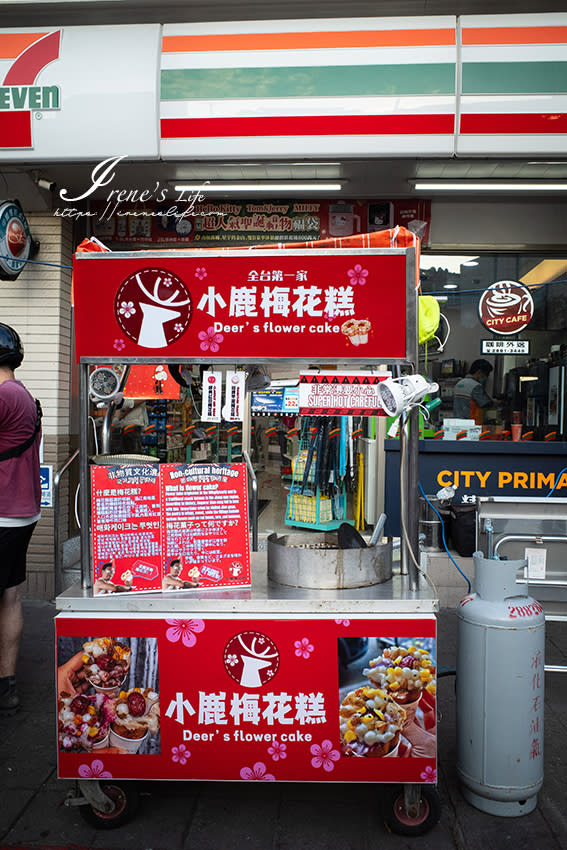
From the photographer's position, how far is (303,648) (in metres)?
2.74

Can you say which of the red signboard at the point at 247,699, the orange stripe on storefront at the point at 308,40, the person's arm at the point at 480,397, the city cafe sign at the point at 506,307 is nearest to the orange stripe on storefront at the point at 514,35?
the orange stripe on storefront at the point at 308,40

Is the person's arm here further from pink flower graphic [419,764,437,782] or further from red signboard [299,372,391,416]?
pink flower graphic [419,764,437,782]

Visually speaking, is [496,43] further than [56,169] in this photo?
No

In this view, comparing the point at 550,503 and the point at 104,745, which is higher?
the point at 550,503

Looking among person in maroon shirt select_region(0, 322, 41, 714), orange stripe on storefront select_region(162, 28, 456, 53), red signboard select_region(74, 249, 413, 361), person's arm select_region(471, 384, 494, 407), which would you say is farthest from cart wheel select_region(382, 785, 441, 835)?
orange stripe on storefront select_region(162, 28, 456, 53)

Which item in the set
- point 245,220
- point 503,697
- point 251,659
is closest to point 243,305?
point 251,659

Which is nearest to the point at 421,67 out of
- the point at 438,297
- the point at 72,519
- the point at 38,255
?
the point at 438,297

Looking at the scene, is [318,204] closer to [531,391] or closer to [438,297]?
[438,297]

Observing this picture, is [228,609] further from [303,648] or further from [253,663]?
[303,648]

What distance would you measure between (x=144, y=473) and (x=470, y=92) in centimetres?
445

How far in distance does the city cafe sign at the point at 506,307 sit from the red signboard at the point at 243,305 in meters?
4.06

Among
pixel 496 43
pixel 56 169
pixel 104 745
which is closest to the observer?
pixel 104 745

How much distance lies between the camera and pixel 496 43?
17.2 feet

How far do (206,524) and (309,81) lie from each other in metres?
4.22
